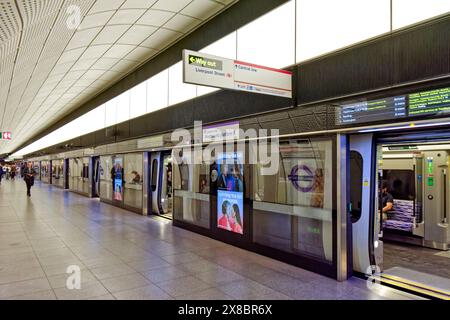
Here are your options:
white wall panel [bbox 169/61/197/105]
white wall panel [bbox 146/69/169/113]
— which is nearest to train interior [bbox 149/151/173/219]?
white wall panel [bbox 146/69/169/113]

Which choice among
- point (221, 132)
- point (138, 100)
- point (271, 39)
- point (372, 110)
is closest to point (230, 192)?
point (221, 132)

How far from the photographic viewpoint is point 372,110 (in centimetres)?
401

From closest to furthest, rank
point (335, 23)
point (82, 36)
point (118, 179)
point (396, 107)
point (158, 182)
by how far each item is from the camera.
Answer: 1. point (396, 107)
2. point (335, 23)
3. point (82, 36)
4. point (158, 182)
5. point (118, 179)

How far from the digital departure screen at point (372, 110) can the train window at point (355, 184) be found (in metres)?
0.64

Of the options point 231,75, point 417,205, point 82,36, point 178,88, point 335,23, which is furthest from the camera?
point 178,88

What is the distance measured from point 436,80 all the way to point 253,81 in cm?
217

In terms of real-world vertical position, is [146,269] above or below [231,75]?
below

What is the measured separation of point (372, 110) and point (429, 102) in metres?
0.64

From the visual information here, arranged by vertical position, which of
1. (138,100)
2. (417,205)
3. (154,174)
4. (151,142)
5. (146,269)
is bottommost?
(146,269)

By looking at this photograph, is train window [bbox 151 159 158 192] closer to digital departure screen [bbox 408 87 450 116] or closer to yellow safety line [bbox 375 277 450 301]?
yellow safety line [bbox 375 277 450 301]

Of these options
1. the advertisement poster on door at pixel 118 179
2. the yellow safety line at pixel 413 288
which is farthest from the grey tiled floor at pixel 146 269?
the advertisement poster on door at pixel 118 179

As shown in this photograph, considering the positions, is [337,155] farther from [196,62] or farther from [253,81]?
[196,62]

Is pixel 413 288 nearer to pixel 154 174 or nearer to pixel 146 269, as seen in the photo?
pixel 146 269

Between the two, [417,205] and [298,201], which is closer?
[298,201]
